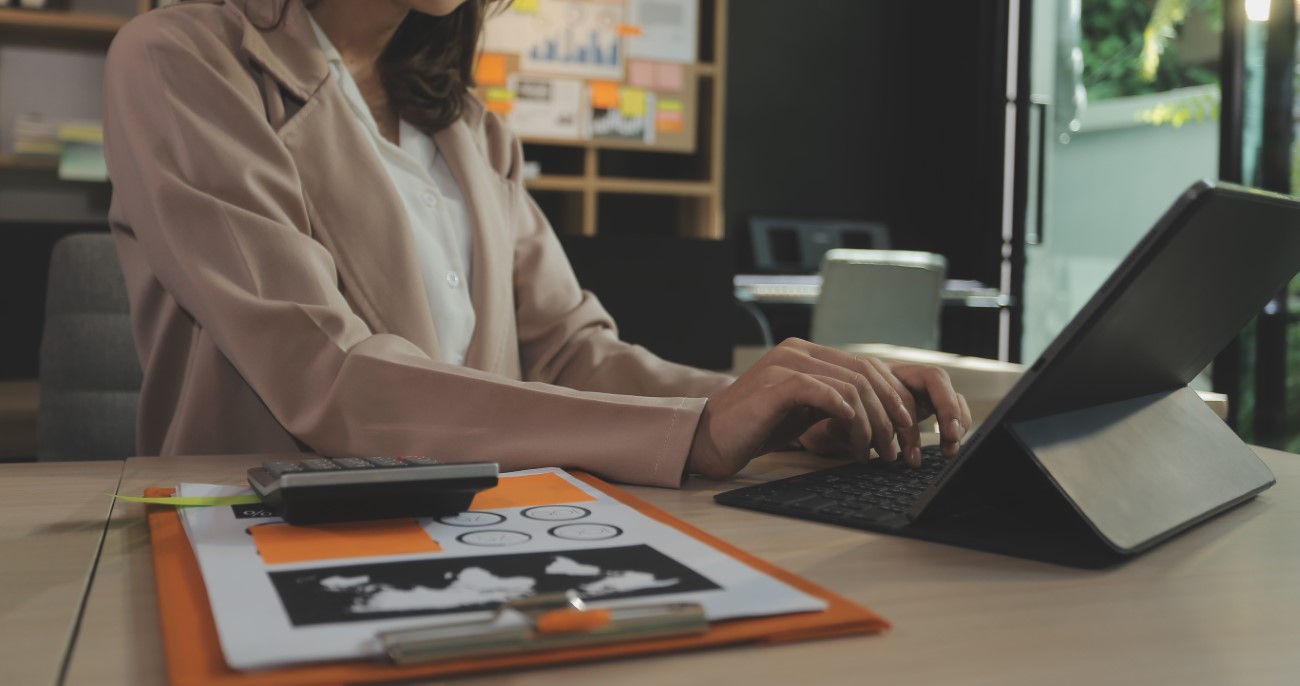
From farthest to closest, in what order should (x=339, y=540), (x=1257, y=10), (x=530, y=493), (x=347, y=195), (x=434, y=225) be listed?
1. (x=1257, y=10)
2. (x=434, y=225)
3. (x=347, y=195)
4. (x=530, y=493)
5. (x=339, y=540)

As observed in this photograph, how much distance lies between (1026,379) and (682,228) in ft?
13.7

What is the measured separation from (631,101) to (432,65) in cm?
301

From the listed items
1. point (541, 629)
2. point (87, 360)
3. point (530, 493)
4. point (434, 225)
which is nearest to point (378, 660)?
point (541, 629)

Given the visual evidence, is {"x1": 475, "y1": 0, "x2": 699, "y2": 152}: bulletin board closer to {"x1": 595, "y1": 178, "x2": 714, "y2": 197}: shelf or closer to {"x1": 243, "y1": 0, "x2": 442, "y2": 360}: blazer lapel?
{"x1": 595, "y1": 178, "x2": 714, "y2": 197}: shelf

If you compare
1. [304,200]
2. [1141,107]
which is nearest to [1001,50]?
[1141,107]

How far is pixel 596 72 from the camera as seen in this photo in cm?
420

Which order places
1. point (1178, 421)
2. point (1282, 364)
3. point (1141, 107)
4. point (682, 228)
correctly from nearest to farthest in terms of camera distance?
point (1178, 421) → point (1282, 364) → point (1141, 107) → point (682, 228)

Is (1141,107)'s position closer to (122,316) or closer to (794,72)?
(794,72)

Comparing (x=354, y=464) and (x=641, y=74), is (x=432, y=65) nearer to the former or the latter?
(x=354, y=464)

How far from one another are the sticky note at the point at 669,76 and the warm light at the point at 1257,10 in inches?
79.0

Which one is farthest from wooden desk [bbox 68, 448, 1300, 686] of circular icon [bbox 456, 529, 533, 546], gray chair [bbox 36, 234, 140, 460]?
gray chair [bbox 36, 234, 140, 460]

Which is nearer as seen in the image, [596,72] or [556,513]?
[556,513]

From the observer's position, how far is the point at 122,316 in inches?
57.7

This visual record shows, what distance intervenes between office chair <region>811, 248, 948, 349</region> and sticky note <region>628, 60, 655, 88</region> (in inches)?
41.6
